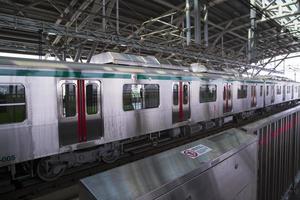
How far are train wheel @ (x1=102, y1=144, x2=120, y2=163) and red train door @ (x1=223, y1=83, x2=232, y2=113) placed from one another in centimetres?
607

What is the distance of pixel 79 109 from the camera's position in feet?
15.7

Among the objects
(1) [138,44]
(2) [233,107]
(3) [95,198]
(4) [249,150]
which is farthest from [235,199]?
(2) [233,107]

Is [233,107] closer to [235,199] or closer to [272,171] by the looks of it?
[272,171]

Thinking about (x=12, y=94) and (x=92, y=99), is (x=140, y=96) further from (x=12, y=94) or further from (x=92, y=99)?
(x=12, y=94)

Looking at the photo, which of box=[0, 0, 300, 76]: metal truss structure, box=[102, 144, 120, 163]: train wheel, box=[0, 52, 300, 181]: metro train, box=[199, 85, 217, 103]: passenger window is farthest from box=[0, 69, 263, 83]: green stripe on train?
box=[199, 85, 217, 103]: passenger window

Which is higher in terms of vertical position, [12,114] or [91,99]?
[91,99]

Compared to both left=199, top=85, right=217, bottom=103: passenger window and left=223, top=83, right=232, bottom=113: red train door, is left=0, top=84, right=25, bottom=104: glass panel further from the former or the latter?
left=223, top=83, right=232, bottom=113: red train door

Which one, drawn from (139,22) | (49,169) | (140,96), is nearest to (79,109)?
(49,169)

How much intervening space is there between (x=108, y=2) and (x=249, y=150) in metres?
8.91

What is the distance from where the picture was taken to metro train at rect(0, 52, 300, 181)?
3.96 metres

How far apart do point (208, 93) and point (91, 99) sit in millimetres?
5363

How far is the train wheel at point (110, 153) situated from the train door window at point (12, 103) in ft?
Result: 7.29

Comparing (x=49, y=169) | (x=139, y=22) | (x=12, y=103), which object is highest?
(x=139, y=22)

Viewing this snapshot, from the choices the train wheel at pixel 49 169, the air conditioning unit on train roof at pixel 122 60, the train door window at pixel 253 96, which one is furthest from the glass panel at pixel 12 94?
the train door window at pixel 253 96
